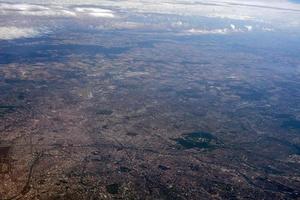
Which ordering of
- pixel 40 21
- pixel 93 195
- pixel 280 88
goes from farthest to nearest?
pixel 40 21
pixel 280 88
pixel 93 195

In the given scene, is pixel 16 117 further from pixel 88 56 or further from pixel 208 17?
pixel 208 17

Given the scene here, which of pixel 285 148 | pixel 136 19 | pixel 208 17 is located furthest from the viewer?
pixel 208 17

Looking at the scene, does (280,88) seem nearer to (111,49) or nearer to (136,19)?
(111,49)

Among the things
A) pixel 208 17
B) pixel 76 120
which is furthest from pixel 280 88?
pixel 208 17

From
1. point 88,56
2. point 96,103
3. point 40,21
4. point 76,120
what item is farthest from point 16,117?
point 40,21

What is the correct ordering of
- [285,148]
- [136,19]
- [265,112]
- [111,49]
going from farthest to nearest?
[136,19], [111,49], [265,112], [285,148]

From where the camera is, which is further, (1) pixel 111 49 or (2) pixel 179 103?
(1) pixel 111 49
